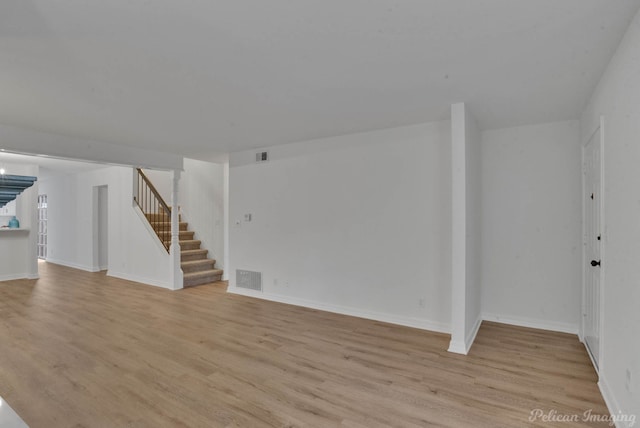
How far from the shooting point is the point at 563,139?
388 centimetres

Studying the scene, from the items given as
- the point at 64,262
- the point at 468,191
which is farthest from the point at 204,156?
the point at 64,262

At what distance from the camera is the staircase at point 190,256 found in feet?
21.6

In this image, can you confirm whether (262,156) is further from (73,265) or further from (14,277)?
(73,265)

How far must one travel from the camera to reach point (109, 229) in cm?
752

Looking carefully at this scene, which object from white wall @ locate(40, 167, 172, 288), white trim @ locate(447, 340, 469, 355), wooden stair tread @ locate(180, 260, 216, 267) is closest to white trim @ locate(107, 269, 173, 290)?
white wall @ locate(40, 167, 172, 288)

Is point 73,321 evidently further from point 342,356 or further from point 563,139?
point 563,139

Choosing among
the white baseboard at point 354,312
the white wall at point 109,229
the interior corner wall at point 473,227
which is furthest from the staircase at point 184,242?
the interior corner wall at point 473,227

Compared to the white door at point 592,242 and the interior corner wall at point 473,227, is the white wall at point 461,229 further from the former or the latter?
the white door at point 592,242

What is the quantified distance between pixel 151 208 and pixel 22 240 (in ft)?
8.80

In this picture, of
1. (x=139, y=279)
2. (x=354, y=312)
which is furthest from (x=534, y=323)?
(x=139, y=279)

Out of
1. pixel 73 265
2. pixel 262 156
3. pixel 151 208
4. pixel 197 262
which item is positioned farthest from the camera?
pixel 73 265

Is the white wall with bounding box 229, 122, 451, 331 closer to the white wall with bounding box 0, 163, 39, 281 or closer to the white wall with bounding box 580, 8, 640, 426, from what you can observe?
the white wall with bounding box 580, 8, 640, 426

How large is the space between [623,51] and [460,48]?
3.23 ft

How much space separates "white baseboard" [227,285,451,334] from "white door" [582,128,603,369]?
134 centimetres
